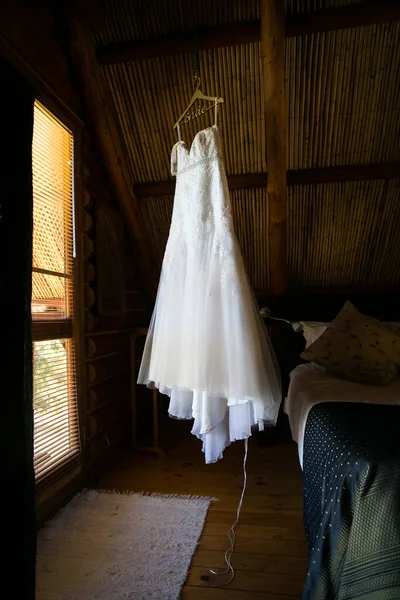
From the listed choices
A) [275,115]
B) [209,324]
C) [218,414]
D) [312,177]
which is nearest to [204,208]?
[209,324]

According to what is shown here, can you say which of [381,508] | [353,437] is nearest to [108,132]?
[353,437]

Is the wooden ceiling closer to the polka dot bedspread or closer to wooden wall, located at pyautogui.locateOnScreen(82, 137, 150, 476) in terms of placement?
wooden wall, located at pyautogui.locateOnScreen(82, 137, 150, 476)

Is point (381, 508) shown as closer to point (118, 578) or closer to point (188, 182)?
point (118, 578)

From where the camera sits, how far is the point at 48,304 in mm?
1696

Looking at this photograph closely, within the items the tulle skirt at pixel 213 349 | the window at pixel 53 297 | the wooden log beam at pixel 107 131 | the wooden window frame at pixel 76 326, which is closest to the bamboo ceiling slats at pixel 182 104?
the wooden log beam at pixel 107 131

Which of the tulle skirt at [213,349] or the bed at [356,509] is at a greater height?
the tulle skirt at [213,349]

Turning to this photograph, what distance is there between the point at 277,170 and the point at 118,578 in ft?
7.12

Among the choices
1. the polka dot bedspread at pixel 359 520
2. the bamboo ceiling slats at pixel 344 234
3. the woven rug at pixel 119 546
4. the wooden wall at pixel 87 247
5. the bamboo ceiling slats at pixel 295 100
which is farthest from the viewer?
the bamboo ceiling slats at pixel 344 234

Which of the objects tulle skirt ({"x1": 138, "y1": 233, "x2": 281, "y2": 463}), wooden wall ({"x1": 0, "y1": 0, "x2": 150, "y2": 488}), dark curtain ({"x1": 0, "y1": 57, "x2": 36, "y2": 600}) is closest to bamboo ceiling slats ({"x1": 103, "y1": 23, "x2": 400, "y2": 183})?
wooden wall ({"x1": 0, "y1": 0, "x2": 150, "y2": 488})

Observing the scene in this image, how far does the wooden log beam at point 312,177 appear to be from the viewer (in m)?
2.30

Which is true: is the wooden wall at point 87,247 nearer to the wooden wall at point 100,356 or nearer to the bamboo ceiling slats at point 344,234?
the wooden wall at point 100,356

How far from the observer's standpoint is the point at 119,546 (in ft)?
4.72

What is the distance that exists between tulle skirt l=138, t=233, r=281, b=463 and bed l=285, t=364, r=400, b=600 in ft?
0.94

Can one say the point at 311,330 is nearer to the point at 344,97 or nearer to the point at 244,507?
the point at 244,507
